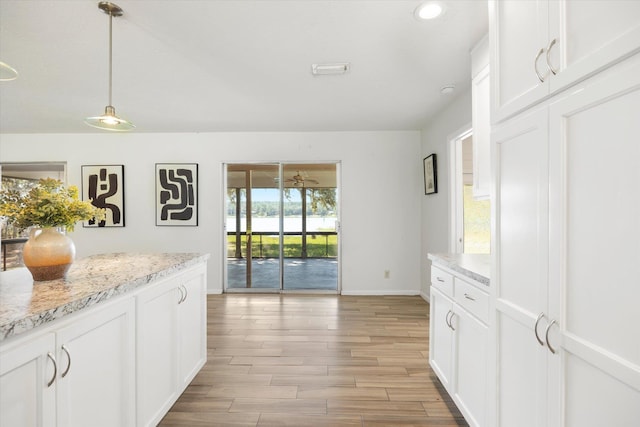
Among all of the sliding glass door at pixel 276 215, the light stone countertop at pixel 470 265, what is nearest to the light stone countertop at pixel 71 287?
the light stone countertop at pixel 470 265

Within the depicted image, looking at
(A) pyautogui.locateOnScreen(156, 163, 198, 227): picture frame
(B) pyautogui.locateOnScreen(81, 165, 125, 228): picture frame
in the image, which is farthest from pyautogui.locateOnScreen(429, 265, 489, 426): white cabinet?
(B) pyautogui.locateOnScreen(81, 165, 125, 228): picture frame

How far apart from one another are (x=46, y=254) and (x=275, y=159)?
3.55 metres

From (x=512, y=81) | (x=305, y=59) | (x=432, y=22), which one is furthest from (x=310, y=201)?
(x=512, y=81)

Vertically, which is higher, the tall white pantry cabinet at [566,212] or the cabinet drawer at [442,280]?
the tall white pantry cabinet at [566,212]

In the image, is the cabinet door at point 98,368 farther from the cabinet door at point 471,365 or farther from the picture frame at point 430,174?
the picture frame at point 430,174

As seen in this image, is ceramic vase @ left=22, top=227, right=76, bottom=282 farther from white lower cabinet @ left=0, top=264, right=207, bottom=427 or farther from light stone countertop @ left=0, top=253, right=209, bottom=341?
white lower cabinet @ left=0, top=264, right=207, bottom=427

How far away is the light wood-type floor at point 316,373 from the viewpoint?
73.3 inches

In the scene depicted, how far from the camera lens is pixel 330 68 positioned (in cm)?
261

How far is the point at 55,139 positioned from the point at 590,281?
6261 mm

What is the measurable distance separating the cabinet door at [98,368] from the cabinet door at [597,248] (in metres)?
1.60

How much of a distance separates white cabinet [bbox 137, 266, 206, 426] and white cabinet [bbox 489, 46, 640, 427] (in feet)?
5.40

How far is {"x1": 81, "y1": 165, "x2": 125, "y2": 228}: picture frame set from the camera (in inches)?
183

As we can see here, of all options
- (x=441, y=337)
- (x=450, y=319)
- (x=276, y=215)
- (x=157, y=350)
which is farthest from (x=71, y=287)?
(x=276, y=215)

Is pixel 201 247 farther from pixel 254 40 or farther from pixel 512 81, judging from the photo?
pixel 512 81
